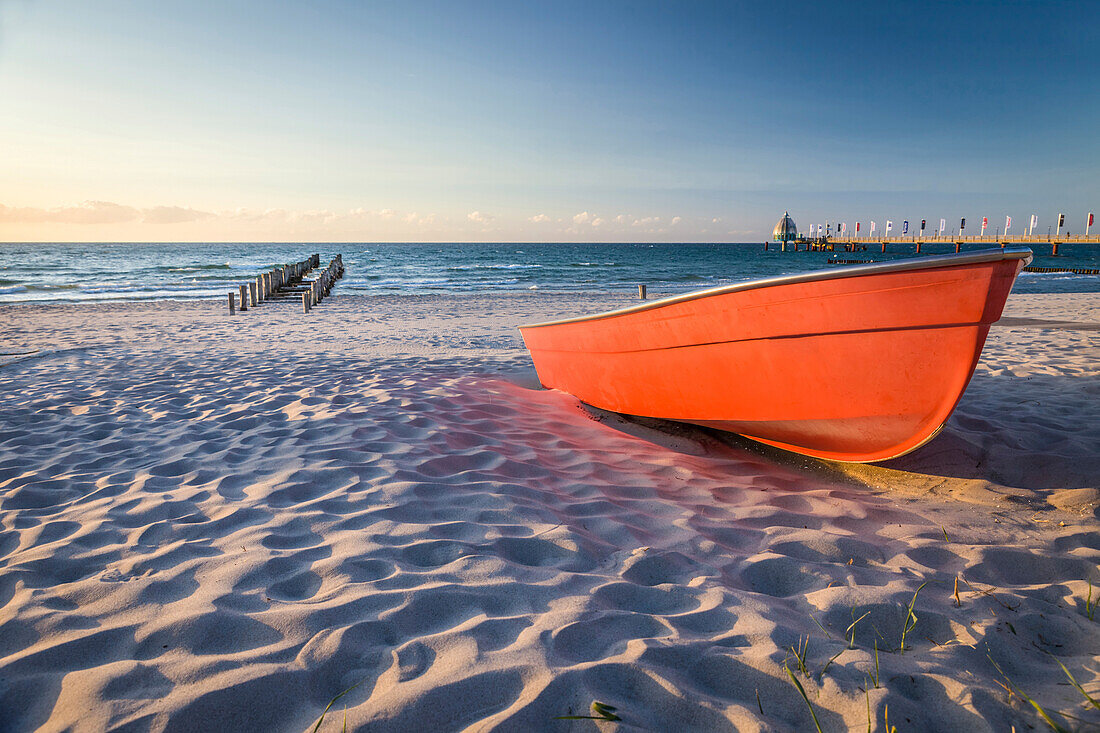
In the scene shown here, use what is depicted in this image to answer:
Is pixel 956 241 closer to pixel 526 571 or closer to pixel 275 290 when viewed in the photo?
pixel 275 290

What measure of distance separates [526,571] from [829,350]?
216cm

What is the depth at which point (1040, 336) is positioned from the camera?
28.9ft

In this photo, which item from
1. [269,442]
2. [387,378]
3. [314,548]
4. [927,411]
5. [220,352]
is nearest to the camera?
[314,548]

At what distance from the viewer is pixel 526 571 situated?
2336mm

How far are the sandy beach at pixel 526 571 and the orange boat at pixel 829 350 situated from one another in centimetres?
36

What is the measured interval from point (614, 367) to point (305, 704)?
3527 millimetres

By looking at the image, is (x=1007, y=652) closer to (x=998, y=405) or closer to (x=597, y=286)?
(x=998, y=405)

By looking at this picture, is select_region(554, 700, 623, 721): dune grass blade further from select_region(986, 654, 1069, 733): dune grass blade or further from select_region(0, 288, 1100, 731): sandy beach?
select_region(986, 654, 1069, 733): dune grass blade

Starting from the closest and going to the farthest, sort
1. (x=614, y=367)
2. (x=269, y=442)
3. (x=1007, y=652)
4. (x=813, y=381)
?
(x=1007, y=652), (x=813, y=381), (x=269, y=442), (x=614, y=367)

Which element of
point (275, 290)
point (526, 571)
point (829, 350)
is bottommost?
point (526, 571)

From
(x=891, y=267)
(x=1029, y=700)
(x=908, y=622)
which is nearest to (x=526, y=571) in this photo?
(x=908, y=622)

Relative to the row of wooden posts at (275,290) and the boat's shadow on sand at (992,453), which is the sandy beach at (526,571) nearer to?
the boat's shadow on sand at (992,453)

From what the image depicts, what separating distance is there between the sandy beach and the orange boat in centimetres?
36

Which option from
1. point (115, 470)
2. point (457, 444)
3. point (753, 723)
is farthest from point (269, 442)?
point (753, 723)
